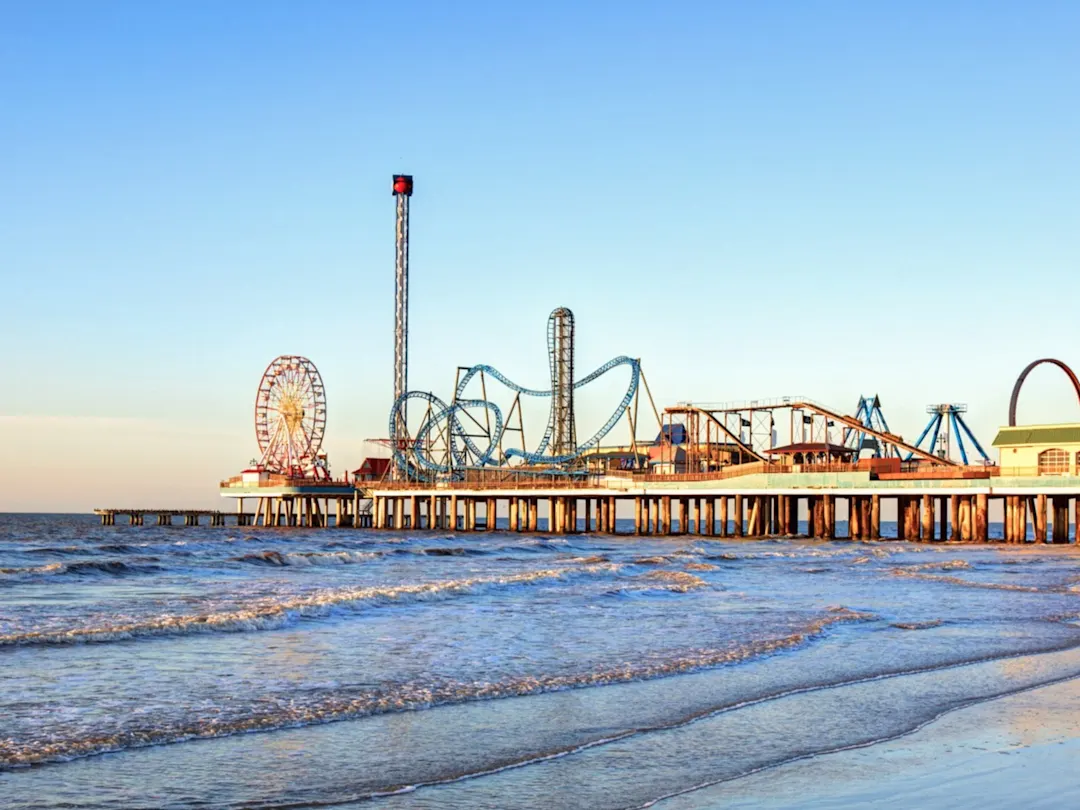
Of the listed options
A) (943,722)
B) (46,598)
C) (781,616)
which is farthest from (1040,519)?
(943,722)

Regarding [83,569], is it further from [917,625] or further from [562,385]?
[562,385]

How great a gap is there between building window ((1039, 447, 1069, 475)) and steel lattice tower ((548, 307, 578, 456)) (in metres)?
40.3

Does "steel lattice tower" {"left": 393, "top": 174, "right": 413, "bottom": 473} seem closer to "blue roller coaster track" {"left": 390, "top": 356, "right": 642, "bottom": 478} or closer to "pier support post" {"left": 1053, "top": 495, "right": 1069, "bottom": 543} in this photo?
"blue roller coaster track" {"left": 390, "top": 356, "right": 642, "bottom": 478}

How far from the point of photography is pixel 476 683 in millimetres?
13430

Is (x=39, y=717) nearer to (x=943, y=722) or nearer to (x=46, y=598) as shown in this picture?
(x=943, y=722)

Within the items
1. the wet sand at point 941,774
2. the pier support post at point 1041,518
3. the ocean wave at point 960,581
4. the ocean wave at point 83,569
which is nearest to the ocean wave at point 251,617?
the ocean wave at point 83,569

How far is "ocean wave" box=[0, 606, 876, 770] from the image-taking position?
9.88 metres

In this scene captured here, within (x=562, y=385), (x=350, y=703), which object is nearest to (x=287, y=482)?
(x=562, y=385)

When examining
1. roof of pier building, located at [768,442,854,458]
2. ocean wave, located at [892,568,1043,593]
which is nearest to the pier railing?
roof of pier building, located at [768,442,854,458]

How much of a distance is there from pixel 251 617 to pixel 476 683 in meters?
7.07

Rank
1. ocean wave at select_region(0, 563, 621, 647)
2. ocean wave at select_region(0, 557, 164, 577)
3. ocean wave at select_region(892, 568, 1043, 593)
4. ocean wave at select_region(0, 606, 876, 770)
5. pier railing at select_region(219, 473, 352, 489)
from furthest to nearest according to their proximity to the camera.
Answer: pier railing at select_region(219, 473, 352, 489)
ocean wave at select_region(0, 557, 164, 577)
ocean wave at select_region(892, 568, 1043, 593)
ocean wave at select_region(0, 563, 621, 647)
ocean wave at select_region(0, 606, 876, 770)

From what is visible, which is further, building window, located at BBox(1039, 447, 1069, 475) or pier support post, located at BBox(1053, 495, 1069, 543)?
pier support post, located at BBox(1053, 495, 1069, 543)

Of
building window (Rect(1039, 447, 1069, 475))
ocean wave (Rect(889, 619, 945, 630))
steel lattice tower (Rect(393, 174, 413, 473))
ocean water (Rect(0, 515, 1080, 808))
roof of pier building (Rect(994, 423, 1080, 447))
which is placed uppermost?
steel lattice tower (Rect(393, 174, 413, 473))

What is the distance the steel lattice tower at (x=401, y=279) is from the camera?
359ft
